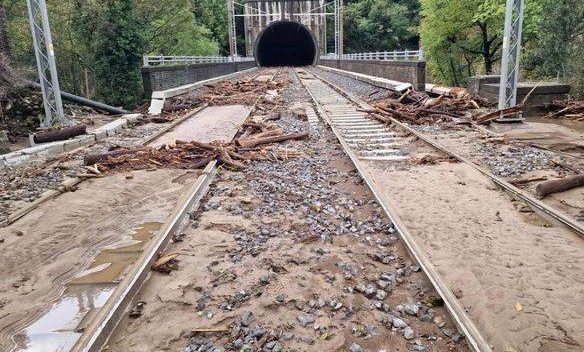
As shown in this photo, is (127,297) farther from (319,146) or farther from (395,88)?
(395,88)

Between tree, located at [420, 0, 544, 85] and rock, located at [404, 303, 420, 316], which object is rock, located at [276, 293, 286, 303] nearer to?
rock, located at [404, 303, 420, 316]

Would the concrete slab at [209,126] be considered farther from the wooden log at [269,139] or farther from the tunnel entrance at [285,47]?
the tunnel entrance at [285,47]

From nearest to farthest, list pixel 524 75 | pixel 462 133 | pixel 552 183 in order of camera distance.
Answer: pixel 552 183, pixel 462 133, pixel 524 75

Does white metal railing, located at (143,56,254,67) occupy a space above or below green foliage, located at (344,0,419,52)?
below

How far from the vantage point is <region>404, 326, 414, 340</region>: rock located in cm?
328

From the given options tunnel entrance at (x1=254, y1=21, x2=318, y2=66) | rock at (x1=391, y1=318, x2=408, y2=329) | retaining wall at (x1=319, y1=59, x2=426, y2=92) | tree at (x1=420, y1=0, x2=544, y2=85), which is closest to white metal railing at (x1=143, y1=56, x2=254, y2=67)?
retaining wall at (x1=319, y1=59, x2=426, y2=92)

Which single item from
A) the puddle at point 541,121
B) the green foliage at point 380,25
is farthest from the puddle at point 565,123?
the green foliage at point 380,25

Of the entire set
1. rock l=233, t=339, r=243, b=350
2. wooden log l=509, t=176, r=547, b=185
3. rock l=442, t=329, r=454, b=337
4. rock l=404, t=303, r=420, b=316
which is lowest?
rock l=442, t=329, r=454, b=337

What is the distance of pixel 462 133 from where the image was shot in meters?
10.7

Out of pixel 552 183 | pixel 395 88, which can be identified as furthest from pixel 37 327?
pixel 395 88

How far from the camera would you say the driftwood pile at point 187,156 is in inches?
315

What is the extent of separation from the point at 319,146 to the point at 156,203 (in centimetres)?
418

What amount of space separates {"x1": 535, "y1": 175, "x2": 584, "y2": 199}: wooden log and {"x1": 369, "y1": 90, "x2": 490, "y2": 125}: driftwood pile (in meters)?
5.62

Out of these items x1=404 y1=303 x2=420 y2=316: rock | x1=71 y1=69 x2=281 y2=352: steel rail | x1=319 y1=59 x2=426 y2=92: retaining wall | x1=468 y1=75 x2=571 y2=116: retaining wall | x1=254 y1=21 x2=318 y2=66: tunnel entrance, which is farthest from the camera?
x1=254 y1=21 x2=318 y2=66: tunnel entrance
